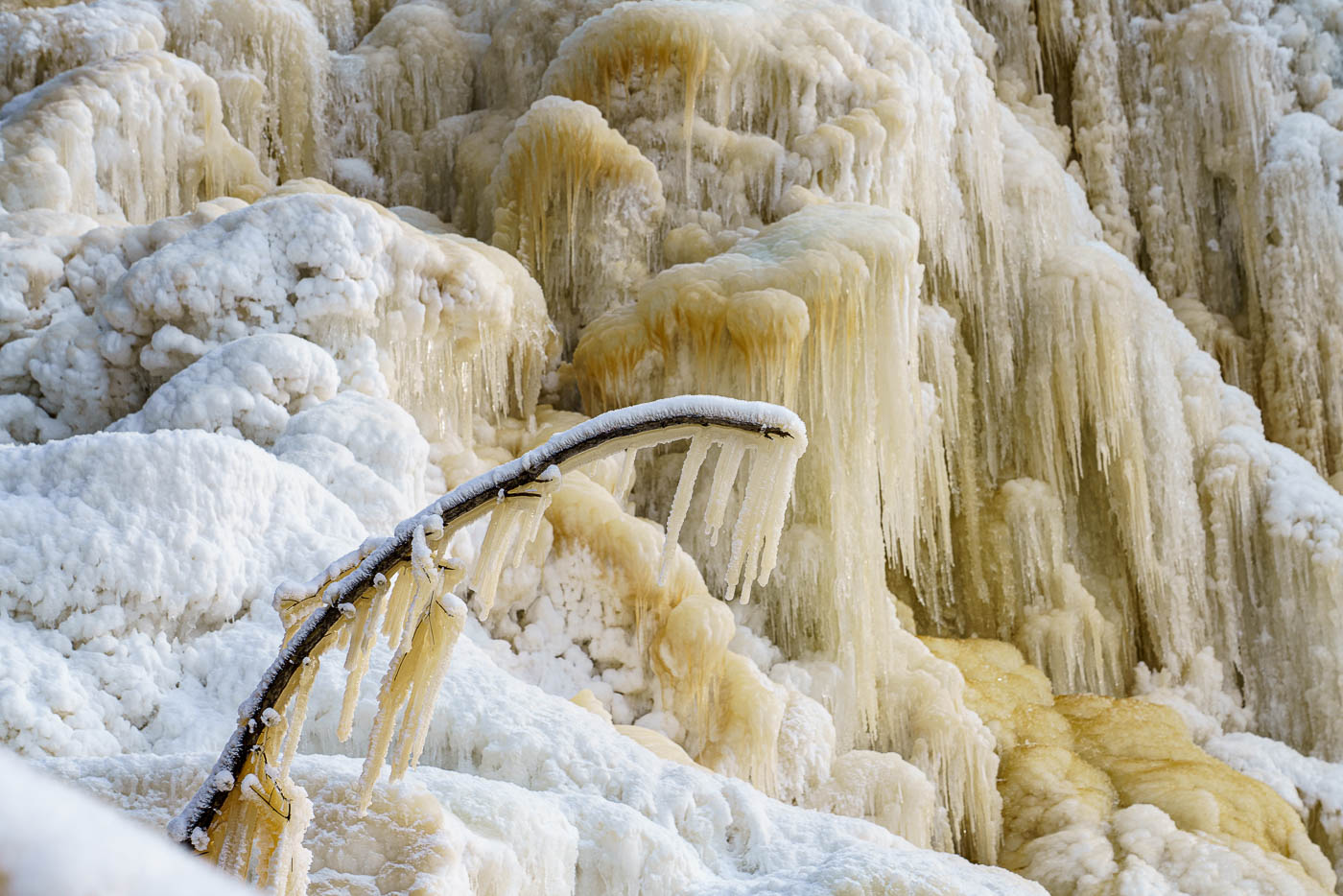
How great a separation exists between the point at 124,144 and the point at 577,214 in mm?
3153

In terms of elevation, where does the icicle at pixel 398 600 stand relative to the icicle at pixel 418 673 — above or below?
above

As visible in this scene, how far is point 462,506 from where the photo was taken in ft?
7.88

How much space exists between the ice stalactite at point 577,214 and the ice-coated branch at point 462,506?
691cm

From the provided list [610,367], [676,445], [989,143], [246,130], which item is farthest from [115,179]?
[989,143]

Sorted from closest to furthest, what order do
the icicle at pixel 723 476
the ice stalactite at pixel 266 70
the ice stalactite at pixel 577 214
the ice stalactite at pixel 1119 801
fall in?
the icicle at pixel 723 476 < the ice stalactite at pixel 1119 801 < the ice stalactite at pixel 577 214 < the ice stalactite at pixel 266 70

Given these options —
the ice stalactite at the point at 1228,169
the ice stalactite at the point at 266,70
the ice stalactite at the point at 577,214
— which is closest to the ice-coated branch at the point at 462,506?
the ice stalactite at the point at 577,214

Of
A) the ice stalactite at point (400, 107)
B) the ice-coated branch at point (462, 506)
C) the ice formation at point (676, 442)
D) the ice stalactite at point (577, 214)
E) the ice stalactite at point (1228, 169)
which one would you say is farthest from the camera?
the ice stalactite at point (1228, 169)

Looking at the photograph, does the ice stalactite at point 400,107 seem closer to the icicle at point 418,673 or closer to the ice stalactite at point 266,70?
the ice stalactite at point 266,70

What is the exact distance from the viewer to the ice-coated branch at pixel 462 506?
7.56 ft

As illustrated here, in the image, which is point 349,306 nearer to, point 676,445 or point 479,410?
point 479,410

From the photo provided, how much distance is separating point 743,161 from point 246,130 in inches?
153

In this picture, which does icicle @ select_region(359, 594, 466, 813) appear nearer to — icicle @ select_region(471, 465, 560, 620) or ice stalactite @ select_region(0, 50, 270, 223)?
icicle @ select_region(471, 465, 560, 620)

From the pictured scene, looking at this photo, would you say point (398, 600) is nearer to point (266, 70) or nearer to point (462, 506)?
point (462, 506)

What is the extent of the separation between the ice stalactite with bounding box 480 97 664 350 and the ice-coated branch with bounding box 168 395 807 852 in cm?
691
